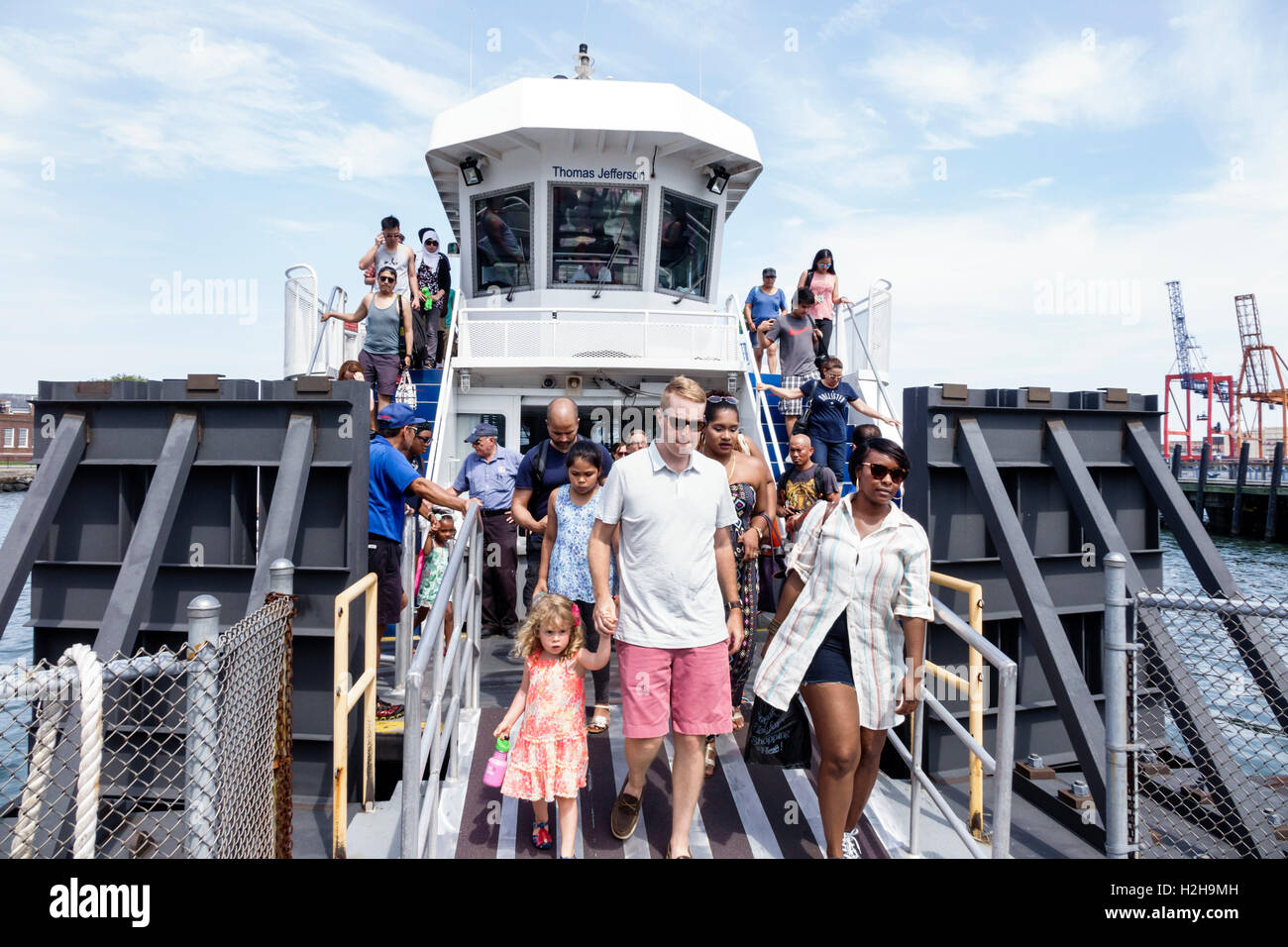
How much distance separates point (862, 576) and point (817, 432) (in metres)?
4.50

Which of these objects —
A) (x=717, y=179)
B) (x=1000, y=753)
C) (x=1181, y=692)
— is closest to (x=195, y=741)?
(x=1000, y=753)

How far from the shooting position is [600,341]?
30.6 feet

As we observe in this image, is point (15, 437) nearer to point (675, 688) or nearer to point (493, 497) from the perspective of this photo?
point (493, 497)

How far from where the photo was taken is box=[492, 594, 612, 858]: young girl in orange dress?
320 cm

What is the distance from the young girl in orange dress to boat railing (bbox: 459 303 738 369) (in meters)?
5.76

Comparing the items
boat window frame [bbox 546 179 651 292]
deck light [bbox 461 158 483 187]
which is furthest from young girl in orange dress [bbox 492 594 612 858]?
deck light [bbox 461 158 483 187]

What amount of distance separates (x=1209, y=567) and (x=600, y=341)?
21.3ft

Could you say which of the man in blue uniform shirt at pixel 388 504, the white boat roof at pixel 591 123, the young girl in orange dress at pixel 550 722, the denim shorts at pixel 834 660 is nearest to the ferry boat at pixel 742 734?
the man in blue uniform shirt at pixel 388 504

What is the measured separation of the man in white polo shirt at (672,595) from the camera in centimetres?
310

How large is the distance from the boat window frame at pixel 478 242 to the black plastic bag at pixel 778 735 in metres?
8.02

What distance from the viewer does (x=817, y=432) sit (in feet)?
24.1

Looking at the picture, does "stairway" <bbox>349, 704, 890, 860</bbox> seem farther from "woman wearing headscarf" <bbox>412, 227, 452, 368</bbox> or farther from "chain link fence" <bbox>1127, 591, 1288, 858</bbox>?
"woman wearing headscarf" <bbox>412, 227, 452, 368</bbox>
